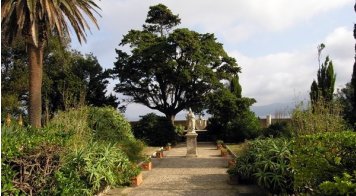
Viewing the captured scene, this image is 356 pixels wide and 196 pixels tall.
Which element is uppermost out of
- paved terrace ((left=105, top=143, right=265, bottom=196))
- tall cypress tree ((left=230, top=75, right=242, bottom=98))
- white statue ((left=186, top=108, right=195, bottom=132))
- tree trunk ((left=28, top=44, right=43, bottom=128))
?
tall cypress tree ((left=230, top=75, right=242, bottom=98))

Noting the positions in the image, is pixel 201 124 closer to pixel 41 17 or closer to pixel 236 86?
pixel 236 86

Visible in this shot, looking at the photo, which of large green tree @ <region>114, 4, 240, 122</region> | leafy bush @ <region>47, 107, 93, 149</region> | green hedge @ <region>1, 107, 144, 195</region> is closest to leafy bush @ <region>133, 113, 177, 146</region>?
large green tree @ <region>114, 4, 240, 122</region>

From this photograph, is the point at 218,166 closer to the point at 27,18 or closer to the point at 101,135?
the point at 101,135

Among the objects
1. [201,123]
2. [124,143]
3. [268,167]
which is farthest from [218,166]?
[201,123]

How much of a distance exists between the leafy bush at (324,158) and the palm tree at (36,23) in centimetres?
1270

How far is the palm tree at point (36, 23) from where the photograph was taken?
1680cm

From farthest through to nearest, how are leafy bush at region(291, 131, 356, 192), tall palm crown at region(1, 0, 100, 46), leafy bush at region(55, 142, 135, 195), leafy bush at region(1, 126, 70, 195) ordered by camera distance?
tall palm crown at region(1, 0, 100, 46)
leafy bush at region(55, 142, 135, 195)
leafy bush at region(1, 126, 70, 195)
leafy bush at region(291, 131, 356, 192)

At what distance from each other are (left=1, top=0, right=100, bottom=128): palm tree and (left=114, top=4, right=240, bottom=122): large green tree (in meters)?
13.6

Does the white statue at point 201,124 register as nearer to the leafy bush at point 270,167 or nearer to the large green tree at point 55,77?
the large green tree at point 55,77

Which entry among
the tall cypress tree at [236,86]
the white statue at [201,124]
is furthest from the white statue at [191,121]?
the white statue at [201,124]

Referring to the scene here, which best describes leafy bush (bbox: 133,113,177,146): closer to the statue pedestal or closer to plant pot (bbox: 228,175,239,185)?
the statue pedestal

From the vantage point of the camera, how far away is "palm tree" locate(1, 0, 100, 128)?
16.8 metres

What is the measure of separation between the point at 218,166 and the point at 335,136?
9.64 meters

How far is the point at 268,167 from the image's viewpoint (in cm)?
934
